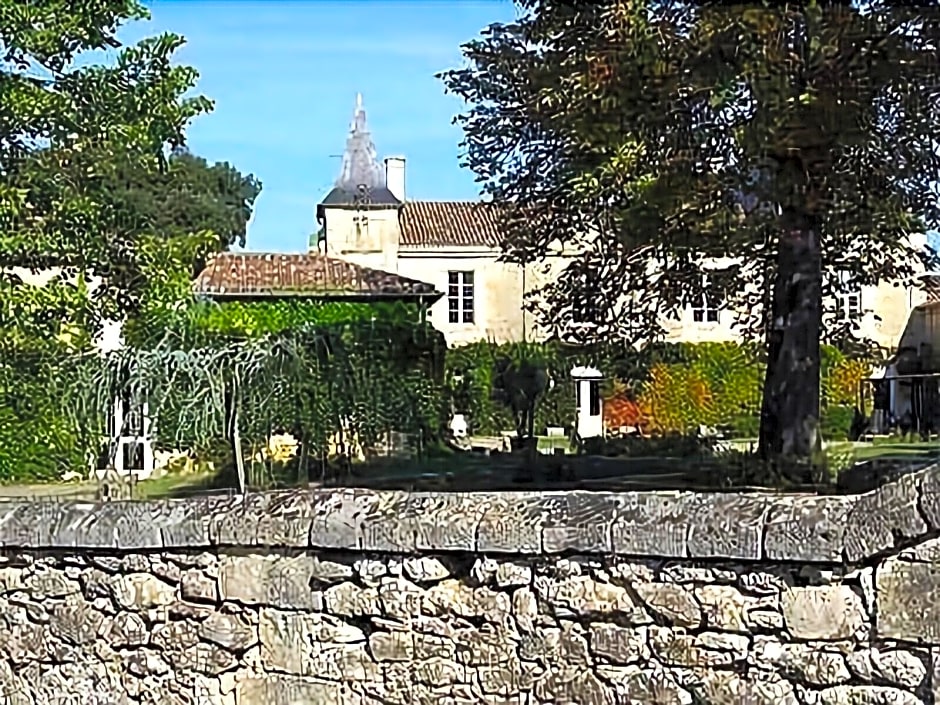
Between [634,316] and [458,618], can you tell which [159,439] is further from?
[458,618]

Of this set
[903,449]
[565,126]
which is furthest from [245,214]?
[565,126]

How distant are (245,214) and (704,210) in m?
44.0

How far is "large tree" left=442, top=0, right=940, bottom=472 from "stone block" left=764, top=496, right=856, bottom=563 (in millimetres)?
5758

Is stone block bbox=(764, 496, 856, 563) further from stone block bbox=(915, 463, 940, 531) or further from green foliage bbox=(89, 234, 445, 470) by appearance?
green foliage bbox=(89, 234, 445, 470)

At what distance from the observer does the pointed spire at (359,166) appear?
37.3 metres

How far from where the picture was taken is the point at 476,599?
4.07 metres

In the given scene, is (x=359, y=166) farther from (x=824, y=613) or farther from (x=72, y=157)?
(x=824, y=613)

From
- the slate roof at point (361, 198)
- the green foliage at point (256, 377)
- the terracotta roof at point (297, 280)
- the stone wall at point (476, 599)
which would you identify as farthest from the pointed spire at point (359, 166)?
the stone wall at point (476, 599)

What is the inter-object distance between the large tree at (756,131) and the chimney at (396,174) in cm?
2677

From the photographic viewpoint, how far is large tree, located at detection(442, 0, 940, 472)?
921cm

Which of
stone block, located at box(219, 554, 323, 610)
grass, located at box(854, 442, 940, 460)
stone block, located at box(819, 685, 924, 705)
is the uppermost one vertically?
stone block, located at box(219, 554, 323, 610)

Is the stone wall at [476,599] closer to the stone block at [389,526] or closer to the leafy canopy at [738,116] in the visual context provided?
the stone block at [389,526]

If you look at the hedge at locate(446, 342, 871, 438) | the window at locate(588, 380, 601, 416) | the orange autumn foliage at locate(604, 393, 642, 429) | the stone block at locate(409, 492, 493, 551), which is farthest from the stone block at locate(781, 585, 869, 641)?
the window at locate(588, 380, 601, 416)

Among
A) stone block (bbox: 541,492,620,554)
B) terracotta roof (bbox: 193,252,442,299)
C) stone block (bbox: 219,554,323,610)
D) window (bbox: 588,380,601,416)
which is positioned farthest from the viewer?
window (bbox: 588,380,601,416)
